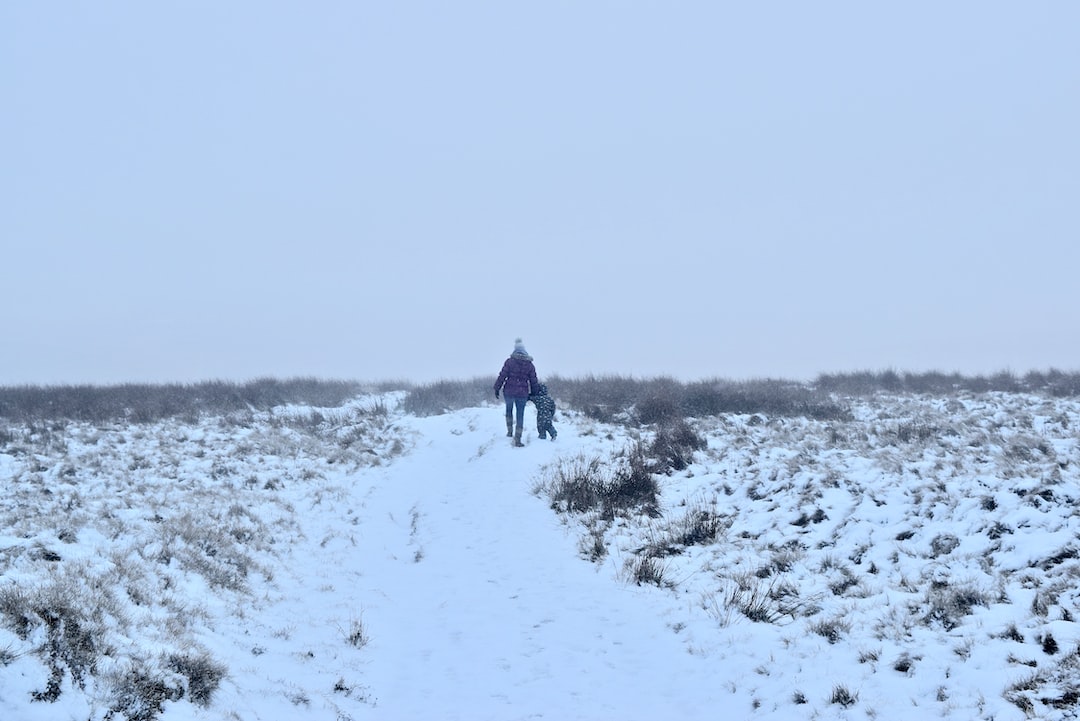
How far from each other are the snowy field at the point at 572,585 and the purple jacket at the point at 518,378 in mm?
3327

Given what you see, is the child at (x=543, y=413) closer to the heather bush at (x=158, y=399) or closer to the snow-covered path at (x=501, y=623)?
the snow-covered path at (x=501, y=623)

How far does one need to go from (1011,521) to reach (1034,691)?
3227mm

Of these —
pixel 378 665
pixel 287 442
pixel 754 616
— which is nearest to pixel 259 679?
pixel 378 665

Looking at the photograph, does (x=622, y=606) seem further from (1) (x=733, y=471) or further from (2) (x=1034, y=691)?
(1) (x=733, y=471)

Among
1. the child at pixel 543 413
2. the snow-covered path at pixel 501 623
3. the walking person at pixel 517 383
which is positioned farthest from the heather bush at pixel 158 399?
the snow-covered path at pixel 501 623

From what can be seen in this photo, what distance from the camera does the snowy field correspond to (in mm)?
5250

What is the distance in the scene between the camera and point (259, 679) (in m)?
5.96

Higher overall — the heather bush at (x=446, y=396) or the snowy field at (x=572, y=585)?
the heather bush at (x=446, y=396)

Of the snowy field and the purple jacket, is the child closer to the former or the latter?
the purple jacket

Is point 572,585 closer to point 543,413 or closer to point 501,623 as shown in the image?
point 501,623

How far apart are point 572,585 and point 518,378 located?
9287mm

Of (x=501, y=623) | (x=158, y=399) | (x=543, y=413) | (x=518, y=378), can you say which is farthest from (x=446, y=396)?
(x=501, y=623)

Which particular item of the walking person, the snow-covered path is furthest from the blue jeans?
the snow-covered path

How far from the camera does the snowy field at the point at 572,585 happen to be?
5.25m
